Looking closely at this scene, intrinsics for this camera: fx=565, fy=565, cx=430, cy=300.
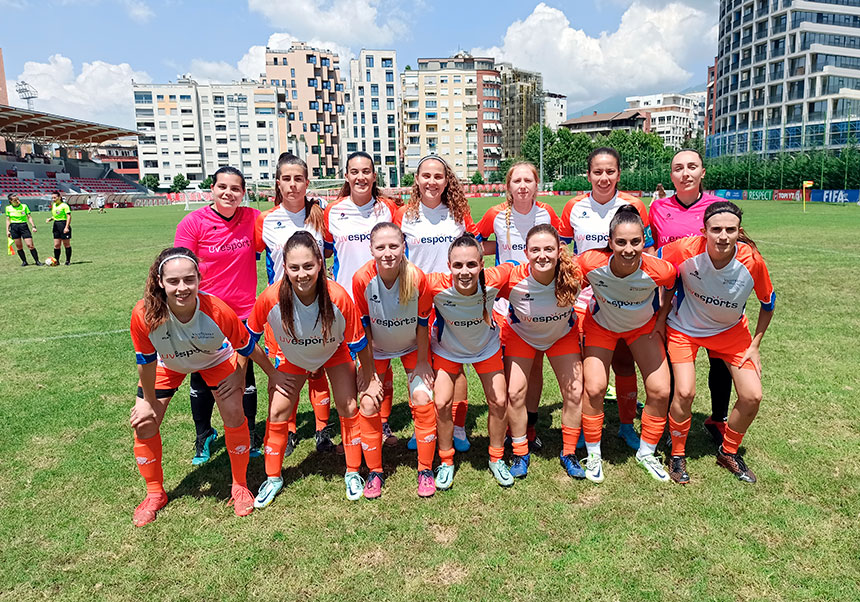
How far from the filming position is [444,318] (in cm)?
407

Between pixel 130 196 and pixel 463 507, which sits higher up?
pixel 130 196

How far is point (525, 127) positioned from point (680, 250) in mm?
116826

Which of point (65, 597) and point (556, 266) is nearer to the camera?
point (65, 597)

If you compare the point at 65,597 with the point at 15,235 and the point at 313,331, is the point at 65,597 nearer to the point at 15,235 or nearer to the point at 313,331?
the point at 313,331

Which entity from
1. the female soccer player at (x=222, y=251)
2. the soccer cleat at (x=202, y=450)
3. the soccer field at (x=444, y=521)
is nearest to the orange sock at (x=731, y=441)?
the soccer field at (x=444, y=521)

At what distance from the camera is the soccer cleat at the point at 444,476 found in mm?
4008

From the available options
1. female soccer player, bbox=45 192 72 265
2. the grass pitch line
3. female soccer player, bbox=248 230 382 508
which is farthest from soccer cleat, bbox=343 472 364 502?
female soccer player, bbox=45 192 72 265

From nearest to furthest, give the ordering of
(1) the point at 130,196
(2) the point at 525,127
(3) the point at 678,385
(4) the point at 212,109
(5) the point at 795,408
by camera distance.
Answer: (3) the point at 678,385 < (5) the point at 795,408 < (1) the point at 130,196 < (4) the point at 212,109 < (2) the point at 525,127

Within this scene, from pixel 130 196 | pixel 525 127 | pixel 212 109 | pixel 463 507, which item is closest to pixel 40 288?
pixel 463 507

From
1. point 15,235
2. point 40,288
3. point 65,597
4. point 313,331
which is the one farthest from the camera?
point 15,235

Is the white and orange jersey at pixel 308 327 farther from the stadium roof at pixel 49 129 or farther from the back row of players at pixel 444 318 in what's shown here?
the stadium roof at pixel 49 129

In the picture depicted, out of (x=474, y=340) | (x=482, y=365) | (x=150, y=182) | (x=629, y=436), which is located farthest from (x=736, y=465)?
(x=150, y=182)

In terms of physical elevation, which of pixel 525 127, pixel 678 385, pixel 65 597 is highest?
pixel 525 127

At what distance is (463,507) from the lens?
12.4ft
